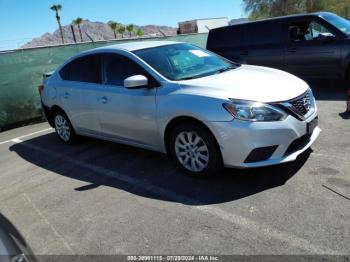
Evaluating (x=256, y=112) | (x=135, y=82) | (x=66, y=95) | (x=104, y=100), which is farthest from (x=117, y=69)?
(x=256, y=112)

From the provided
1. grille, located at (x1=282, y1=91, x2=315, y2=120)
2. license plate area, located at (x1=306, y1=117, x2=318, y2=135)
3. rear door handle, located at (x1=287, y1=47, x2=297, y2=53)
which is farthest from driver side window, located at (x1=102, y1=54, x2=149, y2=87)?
rear door handle, located at (x1=287, y1=47, x2=297, y2=53)

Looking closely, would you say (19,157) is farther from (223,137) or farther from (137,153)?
(223,137)

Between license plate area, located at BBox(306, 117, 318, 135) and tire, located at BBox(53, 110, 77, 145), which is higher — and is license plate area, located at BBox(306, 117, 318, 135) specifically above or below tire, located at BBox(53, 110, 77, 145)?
above

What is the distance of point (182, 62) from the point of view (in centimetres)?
518

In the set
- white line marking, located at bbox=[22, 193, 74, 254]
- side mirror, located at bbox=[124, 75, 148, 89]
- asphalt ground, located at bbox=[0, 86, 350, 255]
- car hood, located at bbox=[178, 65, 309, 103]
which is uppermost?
side mirror, located at bbox=[124, 75, 148, 89]

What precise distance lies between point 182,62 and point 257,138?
69.6 inches

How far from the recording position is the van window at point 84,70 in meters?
5.79

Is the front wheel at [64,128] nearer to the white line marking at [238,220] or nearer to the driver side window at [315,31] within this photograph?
the white line marking at [238,220]

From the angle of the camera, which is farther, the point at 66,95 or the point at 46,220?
the point at 66,95

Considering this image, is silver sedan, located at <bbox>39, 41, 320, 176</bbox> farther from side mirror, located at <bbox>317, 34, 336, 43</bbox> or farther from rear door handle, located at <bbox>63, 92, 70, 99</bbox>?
side mirror, located at <bbox>317, 34, 336, 43</bbox>

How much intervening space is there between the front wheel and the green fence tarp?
11.9 feet

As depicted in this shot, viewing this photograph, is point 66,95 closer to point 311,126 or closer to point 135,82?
point 135,82

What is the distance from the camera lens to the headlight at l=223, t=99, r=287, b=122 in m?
3.96

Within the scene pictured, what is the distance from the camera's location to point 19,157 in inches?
266
